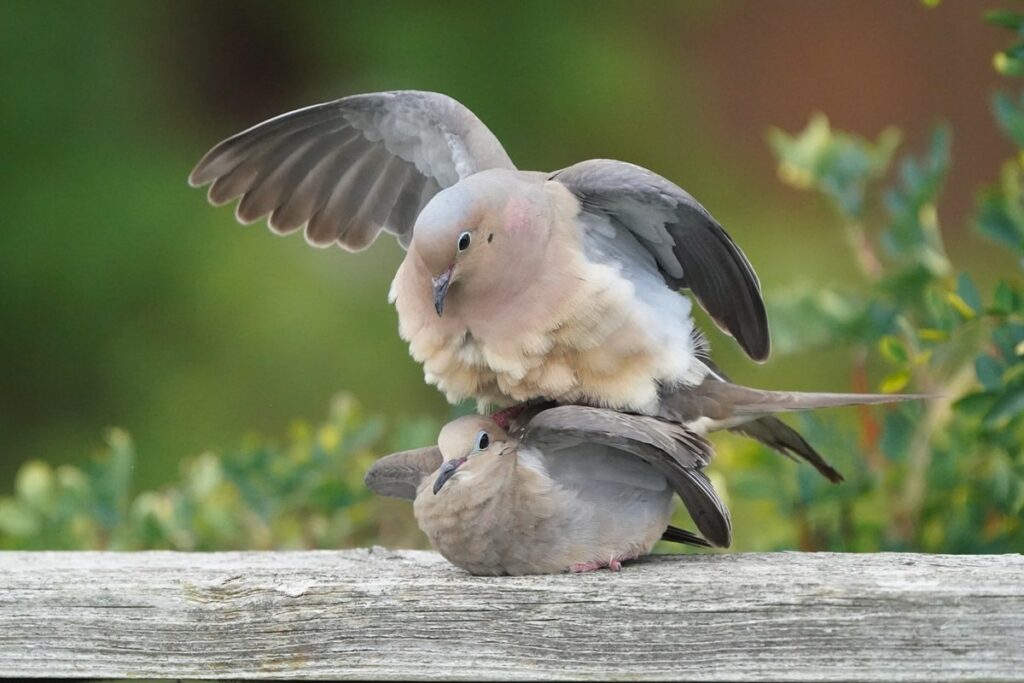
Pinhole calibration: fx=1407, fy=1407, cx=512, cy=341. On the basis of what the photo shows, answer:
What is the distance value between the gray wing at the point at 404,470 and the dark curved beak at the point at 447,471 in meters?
0.22

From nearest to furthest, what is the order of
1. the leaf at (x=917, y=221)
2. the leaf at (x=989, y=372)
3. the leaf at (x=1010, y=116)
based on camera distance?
the leaf at (x=989, y=372) → the leaf at (x=1010, y=116) → the leaf at (x=917, y=221)

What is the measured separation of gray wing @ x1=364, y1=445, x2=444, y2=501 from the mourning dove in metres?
0.14

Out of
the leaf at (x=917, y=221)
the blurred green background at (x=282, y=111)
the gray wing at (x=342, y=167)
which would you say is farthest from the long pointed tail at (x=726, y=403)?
the blurred green background at (x=282, y=111)

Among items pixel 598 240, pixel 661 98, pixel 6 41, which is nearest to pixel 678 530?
pixel 598 240

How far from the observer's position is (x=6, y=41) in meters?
5.27

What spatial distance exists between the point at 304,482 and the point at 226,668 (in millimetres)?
1065

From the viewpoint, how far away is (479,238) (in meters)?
2.50

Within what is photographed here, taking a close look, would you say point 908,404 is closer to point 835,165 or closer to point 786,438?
point 786,438

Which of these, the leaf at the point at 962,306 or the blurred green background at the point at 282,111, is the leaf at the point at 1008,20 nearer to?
the leaf at the point at 962,306

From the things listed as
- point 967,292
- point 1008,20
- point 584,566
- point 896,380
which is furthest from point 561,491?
point 1008,20

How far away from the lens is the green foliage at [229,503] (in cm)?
322

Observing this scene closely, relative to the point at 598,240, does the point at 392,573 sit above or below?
below

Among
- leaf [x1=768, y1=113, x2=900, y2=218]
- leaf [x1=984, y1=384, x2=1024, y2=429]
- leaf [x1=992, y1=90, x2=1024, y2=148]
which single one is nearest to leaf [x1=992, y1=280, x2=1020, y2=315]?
leaf [x1=984, y1=384, x2=1024, y2=429]

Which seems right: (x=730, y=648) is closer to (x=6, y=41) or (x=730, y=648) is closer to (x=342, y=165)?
(x=342, y=165)
